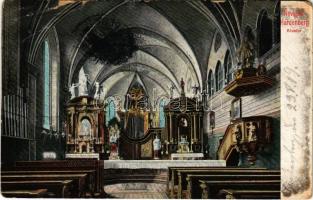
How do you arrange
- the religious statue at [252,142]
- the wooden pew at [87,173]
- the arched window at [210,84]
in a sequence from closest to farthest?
1. the wooden pew at [87,173]
2. the religious statue at [252,142]
3. the arched window at [210,84]

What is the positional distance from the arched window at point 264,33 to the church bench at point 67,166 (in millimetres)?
3610

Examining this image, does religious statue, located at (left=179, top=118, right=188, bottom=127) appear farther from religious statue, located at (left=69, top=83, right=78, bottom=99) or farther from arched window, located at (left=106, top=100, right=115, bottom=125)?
religious statue, located at (left=69, top=83, right=78, bottom=99)

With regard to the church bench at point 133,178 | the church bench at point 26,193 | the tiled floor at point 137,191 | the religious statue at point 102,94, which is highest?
the religious statue at point 102,94

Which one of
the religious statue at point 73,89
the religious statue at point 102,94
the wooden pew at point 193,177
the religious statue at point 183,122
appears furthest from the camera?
the religious statue at point 183,122

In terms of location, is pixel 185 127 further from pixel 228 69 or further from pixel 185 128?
pixel 228 69

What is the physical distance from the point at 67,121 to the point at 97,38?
1691 millimetres

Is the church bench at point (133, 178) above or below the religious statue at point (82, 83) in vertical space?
below

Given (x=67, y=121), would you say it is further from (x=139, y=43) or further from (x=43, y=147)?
(x=139, y=43)

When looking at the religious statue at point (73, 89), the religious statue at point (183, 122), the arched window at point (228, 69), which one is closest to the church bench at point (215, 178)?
the religious statue at point (183, 122)

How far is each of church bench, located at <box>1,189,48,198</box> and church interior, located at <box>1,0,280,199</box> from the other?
0.03 metres

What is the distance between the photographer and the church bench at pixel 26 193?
5137 mm

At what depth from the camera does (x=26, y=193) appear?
5395mm

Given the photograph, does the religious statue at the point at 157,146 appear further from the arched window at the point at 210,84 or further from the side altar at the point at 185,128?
the arched window at the point at 210,84

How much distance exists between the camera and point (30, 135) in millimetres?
7613
